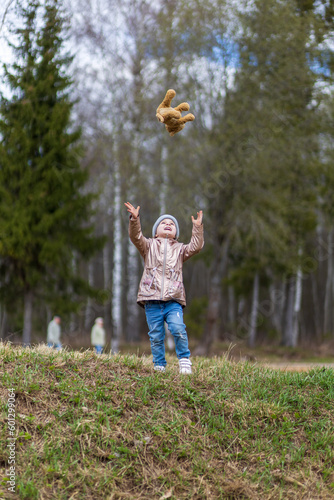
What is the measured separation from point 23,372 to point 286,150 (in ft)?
45.1

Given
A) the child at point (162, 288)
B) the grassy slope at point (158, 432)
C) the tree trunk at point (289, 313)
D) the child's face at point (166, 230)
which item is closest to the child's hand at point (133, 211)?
the child at point (162, 288)

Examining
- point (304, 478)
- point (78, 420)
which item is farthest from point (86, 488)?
point (304, 478)

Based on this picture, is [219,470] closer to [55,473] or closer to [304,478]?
[304,478]

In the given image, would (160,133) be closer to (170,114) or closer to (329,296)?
(170,114)

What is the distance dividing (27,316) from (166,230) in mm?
10168

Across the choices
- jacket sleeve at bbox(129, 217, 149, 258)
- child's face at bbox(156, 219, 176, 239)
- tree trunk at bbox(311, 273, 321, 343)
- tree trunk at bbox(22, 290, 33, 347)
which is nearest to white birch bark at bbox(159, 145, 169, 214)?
tree trunk at bbox(22, 290, 33, 347)

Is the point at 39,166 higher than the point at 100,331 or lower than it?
higher

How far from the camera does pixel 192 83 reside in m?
16.2

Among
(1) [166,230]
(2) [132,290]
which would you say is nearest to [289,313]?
(2) [132,290]


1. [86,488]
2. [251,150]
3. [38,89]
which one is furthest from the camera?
[251,150]

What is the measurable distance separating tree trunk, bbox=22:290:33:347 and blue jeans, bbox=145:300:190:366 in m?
9.79

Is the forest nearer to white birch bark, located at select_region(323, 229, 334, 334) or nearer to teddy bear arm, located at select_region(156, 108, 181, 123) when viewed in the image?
white birch bark, located at select_region(323, 229, 334, 334)

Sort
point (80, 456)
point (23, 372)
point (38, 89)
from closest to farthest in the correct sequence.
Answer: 1. point (80, 456)
2. point (23, 372)
3. point (38, 89)

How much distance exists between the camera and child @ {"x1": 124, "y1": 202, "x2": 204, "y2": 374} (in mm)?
5762
